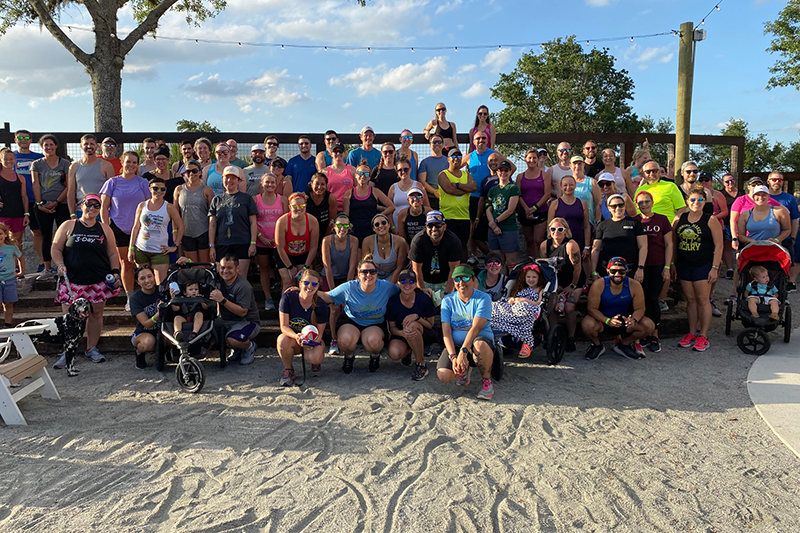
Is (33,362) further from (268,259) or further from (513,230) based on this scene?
(513,230)

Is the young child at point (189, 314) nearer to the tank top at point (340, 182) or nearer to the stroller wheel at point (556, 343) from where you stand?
the tank top at point (340, 182)

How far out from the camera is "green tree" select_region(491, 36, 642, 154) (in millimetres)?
28594

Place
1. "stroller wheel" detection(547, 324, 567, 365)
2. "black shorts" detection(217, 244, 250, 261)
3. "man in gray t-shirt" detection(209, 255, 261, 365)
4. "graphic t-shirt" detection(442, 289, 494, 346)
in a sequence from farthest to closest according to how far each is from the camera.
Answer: "black shorts" detection(217, 244, 250, 261), "man in gray t-shirt" detection(209, 255, 261, 365), "stroller wheel" detection(547, 324, 567, 365), "graphic t-shirt" detection(442, 289, 494, 346)

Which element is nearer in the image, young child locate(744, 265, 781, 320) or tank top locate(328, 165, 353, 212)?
young child locate(744, 265, 781, 320)

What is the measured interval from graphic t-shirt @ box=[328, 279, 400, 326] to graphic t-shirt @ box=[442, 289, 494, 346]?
753 mm

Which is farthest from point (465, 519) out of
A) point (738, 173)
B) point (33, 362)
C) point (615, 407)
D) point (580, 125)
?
point (580, 125)

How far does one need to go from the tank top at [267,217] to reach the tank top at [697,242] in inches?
206

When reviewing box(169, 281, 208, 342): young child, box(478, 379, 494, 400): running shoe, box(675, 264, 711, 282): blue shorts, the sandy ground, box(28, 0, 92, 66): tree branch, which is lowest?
the sandy ground

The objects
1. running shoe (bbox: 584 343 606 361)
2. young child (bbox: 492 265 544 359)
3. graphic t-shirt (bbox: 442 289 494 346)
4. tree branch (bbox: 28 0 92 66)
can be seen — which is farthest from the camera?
tree branch (bbox: 28 0 92 66)

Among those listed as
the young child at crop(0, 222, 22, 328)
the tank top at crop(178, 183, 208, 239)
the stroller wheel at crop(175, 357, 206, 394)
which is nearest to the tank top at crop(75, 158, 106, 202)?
the young child at crop(0, 222, 22, 328)

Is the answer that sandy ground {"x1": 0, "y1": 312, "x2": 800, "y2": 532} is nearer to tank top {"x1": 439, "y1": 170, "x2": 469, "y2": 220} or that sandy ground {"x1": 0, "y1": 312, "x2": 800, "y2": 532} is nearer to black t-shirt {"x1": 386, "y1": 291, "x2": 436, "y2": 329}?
black t-shirt {"x1": 386, "y1": 291, "x2": 436, "y2": 329}

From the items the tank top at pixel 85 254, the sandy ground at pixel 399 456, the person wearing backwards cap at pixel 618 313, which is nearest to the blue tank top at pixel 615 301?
the person wearing backwards cap at pixel 618 313

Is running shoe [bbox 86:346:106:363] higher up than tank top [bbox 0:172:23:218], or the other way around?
tank top [bbox 0:172:23:218]

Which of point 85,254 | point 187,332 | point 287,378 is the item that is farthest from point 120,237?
point 287,378
